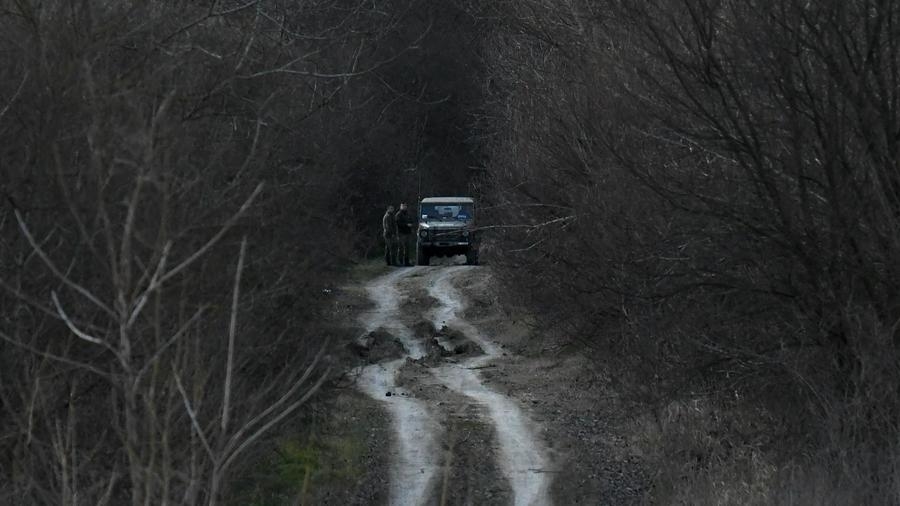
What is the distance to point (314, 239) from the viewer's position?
12914mm

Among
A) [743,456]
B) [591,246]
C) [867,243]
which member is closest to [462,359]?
[591,246]

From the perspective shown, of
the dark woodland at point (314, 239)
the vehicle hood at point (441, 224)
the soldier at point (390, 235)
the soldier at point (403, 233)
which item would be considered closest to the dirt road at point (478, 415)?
the dark woodland at point (314, 239)

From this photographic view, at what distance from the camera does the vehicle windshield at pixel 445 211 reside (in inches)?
1495

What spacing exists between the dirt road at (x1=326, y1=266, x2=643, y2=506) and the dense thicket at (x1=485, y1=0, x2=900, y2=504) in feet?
3.41

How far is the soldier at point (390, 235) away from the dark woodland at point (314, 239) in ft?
67.7

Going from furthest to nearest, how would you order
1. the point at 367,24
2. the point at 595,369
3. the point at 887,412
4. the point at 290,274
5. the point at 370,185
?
the point at 370,185 → the point at 595,369 → the point at 367,24 → the point at 290,274 → the point at 887,412

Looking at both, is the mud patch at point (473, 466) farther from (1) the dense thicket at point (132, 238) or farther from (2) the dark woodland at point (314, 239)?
(1) the dense thicket at point (132, 238)

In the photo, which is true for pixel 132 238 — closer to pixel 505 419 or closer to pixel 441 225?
pixel 505 419

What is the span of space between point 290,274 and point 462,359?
40.5 feet

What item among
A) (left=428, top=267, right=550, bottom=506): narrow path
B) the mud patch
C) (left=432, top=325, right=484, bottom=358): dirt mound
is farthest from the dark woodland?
(left=432, top=325, right=484, bottom=358): dirt mound

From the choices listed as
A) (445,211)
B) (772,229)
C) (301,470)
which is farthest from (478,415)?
(445,211)

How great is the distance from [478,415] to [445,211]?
71.5ft

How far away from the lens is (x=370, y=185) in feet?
147

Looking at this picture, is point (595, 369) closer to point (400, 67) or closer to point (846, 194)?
point (846, 194)
